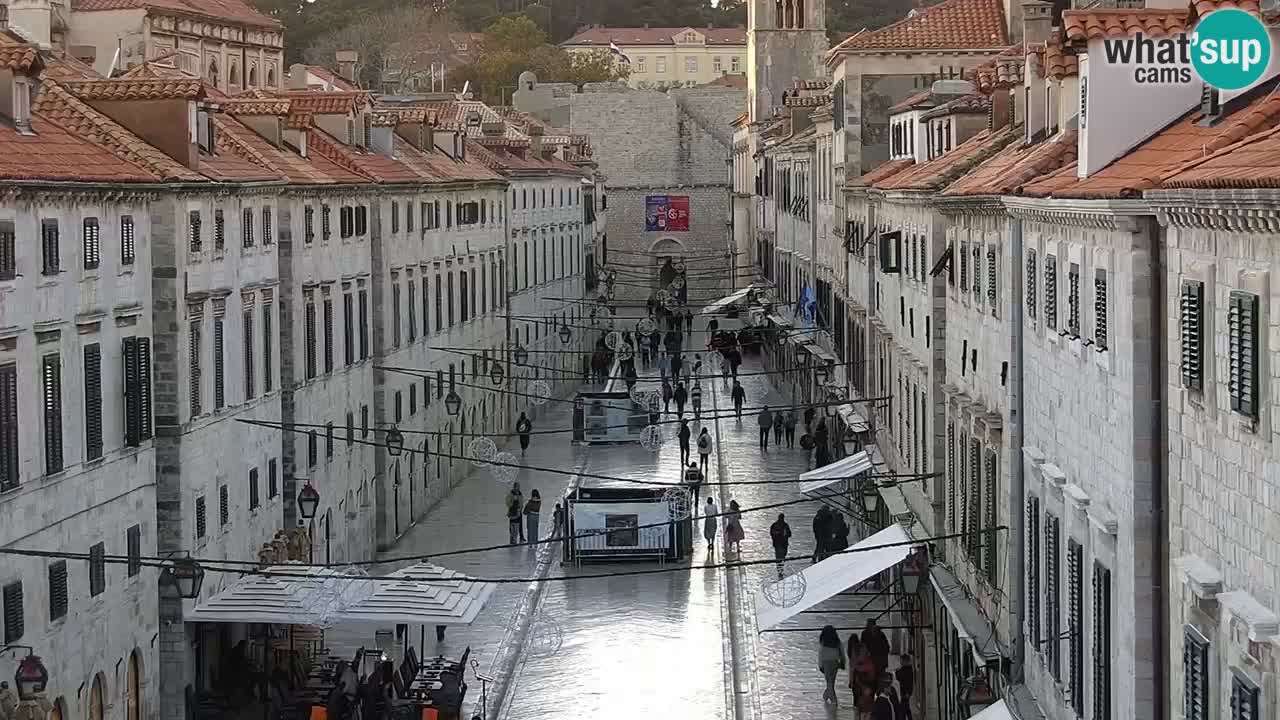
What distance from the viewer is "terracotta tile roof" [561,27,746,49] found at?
18450 cm

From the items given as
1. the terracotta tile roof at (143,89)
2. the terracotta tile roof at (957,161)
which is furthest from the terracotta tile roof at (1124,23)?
the terracotta tile roof at (143,89)

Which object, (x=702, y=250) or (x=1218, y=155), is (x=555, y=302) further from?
(x=1218, y=155)

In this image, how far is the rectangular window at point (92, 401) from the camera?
26750 millimetres

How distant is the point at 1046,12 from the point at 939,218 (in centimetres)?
704

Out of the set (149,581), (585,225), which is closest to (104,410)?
(149,581)

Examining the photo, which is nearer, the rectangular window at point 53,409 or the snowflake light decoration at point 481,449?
the rectangular window at point 53,409

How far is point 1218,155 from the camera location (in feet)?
45.2

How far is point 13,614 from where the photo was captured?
2392 centimetres

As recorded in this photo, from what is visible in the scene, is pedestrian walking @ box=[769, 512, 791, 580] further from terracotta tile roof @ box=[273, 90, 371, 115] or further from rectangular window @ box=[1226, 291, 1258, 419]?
rectangular window @ box=[1226, 291, 1258, 419]

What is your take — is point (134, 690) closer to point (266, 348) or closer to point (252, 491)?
point (252, 491)

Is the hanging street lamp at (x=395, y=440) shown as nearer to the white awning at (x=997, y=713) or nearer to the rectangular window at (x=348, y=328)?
the rectangular window at (x=348, y=328)

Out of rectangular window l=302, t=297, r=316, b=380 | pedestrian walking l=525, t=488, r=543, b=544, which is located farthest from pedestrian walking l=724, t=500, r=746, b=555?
rectangular window l=302, t=297, r=316, b=380

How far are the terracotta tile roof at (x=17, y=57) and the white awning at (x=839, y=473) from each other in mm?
18067

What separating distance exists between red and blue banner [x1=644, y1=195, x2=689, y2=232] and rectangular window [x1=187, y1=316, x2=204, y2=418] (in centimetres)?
8512
